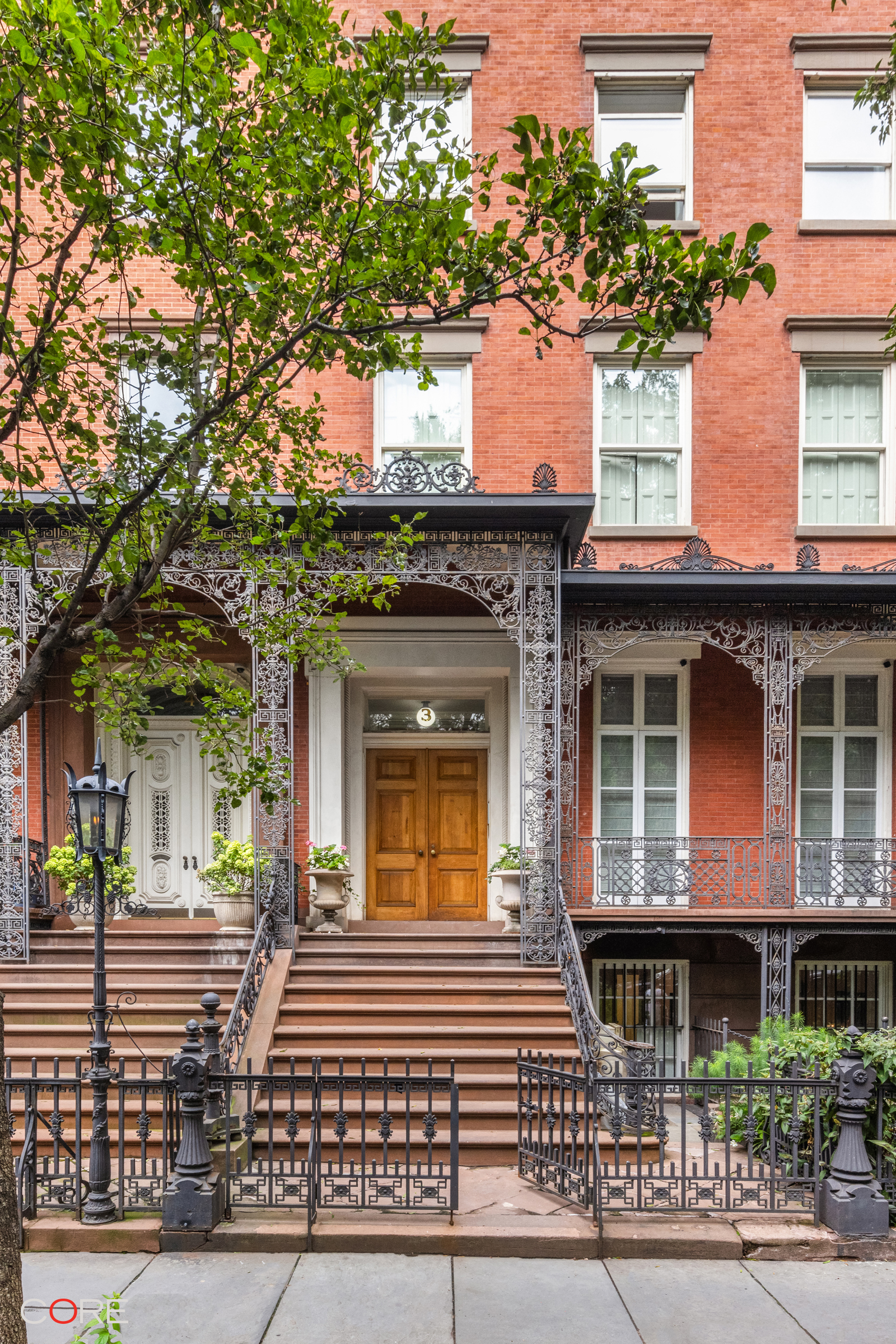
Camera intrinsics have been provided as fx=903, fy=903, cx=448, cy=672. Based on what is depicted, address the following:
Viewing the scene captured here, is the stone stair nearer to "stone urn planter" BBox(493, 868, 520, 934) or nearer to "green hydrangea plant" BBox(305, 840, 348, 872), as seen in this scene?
"stone urn planter" BBox(493, 868, 520, 934)

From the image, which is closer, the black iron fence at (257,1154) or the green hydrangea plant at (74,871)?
the black iron fence at (257,1154)

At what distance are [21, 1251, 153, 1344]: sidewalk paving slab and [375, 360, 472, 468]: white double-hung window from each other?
9.56 m

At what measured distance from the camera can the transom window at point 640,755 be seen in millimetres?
Answer: 12539

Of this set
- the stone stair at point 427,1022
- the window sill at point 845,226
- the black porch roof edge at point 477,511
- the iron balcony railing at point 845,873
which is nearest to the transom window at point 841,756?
the iron balcony railing at point 845,873

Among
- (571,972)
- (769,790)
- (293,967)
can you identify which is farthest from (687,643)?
(293,967)

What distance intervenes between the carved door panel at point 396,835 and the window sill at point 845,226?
30.1ft

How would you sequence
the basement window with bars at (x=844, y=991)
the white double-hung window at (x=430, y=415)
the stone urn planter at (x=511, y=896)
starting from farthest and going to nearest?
the white double-hung window at (x=430, y=415)
the basement window with bars at (x=844, y=991)
the stone urn planter at (x=511, y=896)

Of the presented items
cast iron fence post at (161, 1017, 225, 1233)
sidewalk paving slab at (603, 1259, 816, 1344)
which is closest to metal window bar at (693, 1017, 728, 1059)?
sidewalk paving slab at (603, 1259, 816, 1344)

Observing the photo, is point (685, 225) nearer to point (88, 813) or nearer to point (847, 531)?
point (847, 531)

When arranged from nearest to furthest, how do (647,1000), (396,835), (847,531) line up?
(647,1000), (847,531), (396,835)

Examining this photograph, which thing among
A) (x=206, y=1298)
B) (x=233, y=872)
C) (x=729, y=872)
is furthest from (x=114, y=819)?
(x=729, y=872)

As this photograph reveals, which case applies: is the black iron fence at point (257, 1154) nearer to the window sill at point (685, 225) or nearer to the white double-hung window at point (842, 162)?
the window sill at point (685, 225)

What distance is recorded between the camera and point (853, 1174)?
627cm

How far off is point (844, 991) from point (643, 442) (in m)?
8.11
